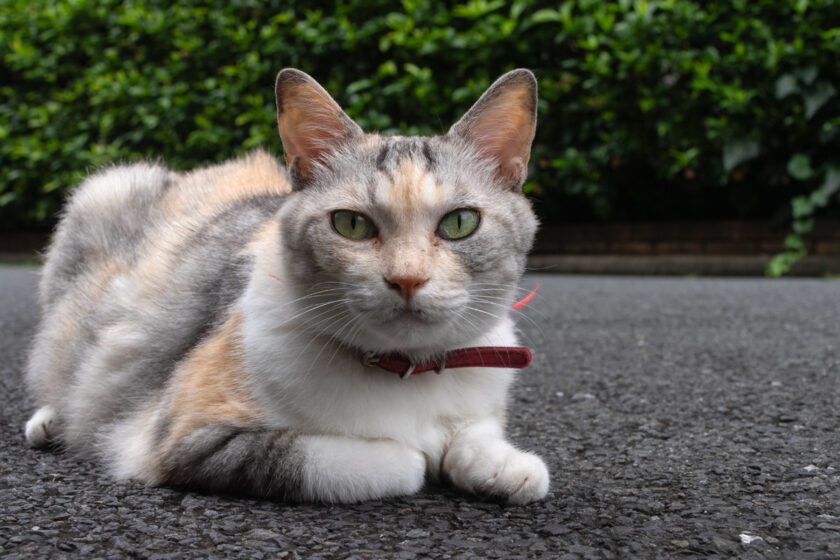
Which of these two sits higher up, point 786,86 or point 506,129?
point 786,86

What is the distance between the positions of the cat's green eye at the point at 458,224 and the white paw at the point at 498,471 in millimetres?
490

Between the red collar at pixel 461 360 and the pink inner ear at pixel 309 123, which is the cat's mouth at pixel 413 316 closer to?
the red collar at pixel 461 360

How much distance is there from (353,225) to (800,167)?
245 inches

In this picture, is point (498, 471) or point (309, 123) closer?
point (498, 471)

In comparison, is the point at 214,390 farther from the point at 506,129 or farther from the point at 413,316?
the point at 506,129

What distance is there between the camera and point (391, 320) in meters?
1.77

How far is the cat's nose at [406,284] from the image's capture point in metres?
1.71

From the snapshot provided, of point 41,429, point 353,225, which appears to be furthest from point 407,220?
point 41,429

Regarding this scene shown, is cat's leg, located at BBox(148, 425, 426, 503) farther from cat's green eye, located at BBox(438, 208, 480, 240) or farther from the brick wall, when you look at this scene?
the brick wall

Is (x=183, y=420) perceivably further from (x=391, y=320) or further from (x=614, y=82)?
(x=614, y=82)

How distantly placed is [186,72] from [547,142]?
4.15 meters

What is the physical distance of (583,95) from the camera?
7.91m

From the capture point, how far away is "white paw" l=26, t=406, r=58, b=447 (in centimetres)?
242

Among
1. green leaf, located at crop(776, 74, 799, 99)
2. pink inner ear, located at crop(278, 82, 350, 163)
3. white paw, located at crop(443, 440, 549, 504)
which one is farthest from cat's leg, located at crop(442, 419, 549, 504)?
green leaf, located at crop(776, 74, 799, 99)
